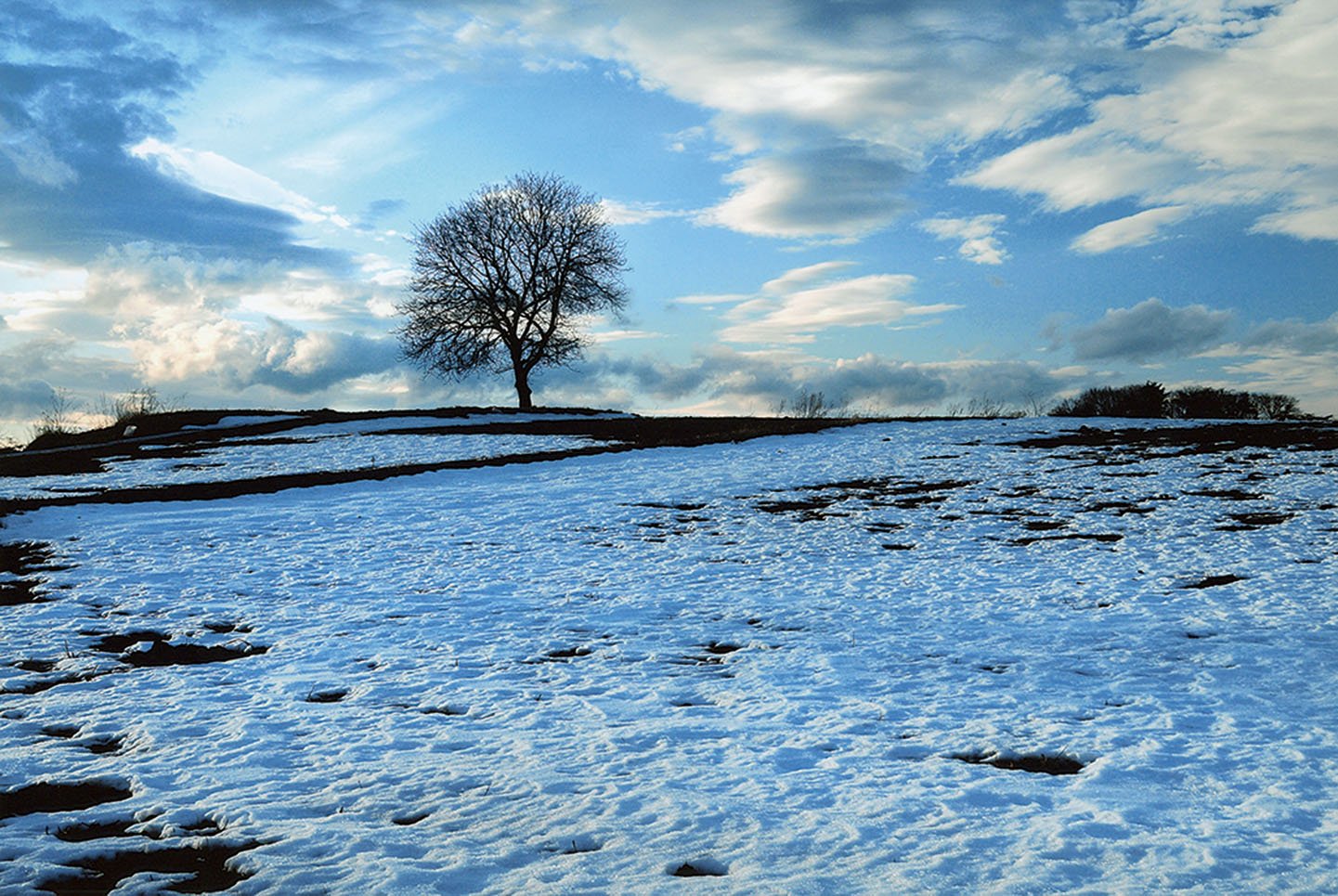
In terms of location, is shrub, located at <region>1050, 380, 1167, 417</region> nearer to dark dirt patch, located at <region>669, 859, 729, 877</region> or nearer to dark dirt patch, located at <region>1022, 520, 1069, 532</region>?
dark dirt patch, located at <region>1022, 520, 1069, 532</region>

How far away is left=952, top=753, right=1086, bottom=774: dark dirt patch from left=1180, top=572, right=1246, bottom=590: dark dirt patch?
567 cm

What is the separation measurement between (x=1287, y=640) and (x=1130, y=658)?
1.63 meters

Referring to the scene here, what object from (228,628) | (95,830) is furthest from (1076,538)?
(95,830)

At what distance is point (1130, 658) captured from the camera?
8.23 metres

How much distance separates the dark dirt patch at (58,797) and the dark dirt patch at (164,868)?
2.75ft

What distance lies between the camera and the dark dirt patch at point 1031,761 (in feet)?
19.2

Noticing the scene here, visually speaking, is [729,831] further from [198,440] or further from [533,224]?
[533,224]

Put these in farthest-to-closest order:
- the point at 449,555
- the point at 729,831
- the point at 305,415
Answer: the point at 305,415, the point at 449,555, the point at 729,831

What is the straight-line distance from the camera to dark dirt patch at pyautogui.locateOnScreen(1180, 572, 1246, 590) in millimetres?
10602

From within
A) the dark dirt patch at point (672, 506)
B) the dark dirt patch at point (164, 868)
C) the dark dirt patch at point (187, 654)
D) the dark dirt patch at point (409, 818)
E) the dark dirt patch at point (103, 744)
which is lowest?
the dark dirt patch at point (409, 818)

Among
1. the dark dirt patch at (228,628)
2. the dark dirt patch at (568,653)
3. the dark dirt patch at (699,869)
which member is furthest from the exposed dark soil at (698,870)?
the dark dirt patch at (228,628)

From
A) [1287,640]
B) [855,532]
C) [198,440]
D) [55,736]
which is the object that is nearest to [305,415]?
[198,440]

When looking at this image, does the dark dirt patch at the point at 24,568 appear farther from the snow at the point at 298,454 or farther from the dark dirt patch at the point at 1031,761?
the dark dirt patch at the point at 1031,761

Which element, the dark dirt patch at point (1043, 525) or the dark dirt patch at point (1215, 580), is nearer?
the dark dirt patch at point (1215, 580)
